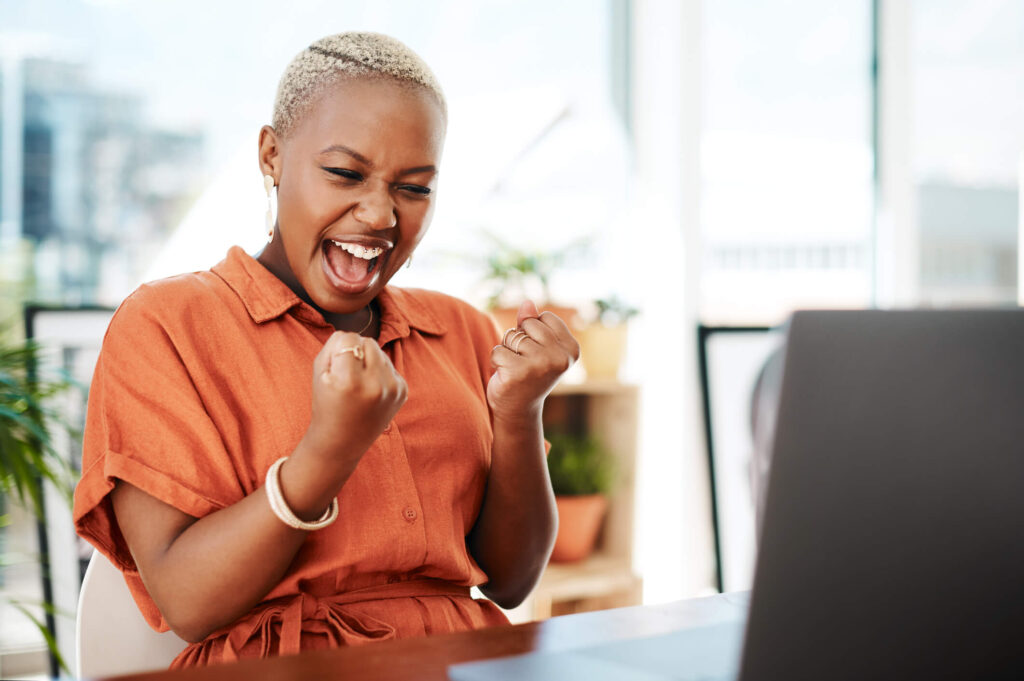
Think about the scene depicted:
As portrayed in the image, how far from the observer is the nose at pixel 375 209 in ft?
3.59

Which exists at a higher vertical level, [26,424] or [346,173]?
[346,173]

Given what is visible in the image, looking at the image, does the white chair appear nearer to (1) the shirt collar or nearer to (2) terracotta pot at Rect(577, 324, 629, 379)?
(1) the shirt collar

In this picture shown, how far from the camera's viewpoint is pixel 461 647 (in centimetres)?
82

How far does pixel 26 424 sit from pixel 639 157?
2.00 meters

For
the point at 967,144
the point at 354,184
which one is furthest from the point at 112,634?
the point at 967,144

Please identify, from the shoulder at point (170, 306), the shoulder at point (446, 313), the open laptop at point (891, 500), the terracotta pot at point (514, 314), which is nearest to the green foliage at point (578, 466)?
the terracotta pot at point (514, 314)

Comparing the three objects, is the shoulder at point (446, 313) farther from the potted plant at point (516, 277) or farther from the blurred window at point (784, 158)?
the blurred window at point (784, 158)

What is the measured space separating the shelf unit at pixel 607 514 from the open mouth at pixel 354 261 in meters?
1.31

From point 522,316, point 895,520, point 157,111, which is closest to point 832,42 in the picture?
point 157,111

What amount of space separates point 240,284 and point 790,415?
2.59 feet

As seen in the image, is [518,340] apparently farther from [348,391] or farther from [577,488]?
[577,488]

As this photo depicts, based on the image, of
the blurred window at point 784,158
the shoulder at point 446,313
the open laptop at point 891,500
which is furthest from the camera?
the blurred window at point 784,158

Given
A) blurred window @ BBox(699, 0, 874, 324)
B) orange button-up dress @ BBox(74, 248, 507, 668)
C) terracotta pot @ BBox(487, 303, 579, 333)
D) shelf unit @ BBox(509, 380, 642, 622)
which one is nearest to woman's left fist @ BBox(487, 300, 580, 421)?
orange button-up dress @ BBox(74, 248, 507, 668)

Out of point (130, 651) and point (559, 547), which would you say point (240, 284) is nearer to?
point (130, 651)
